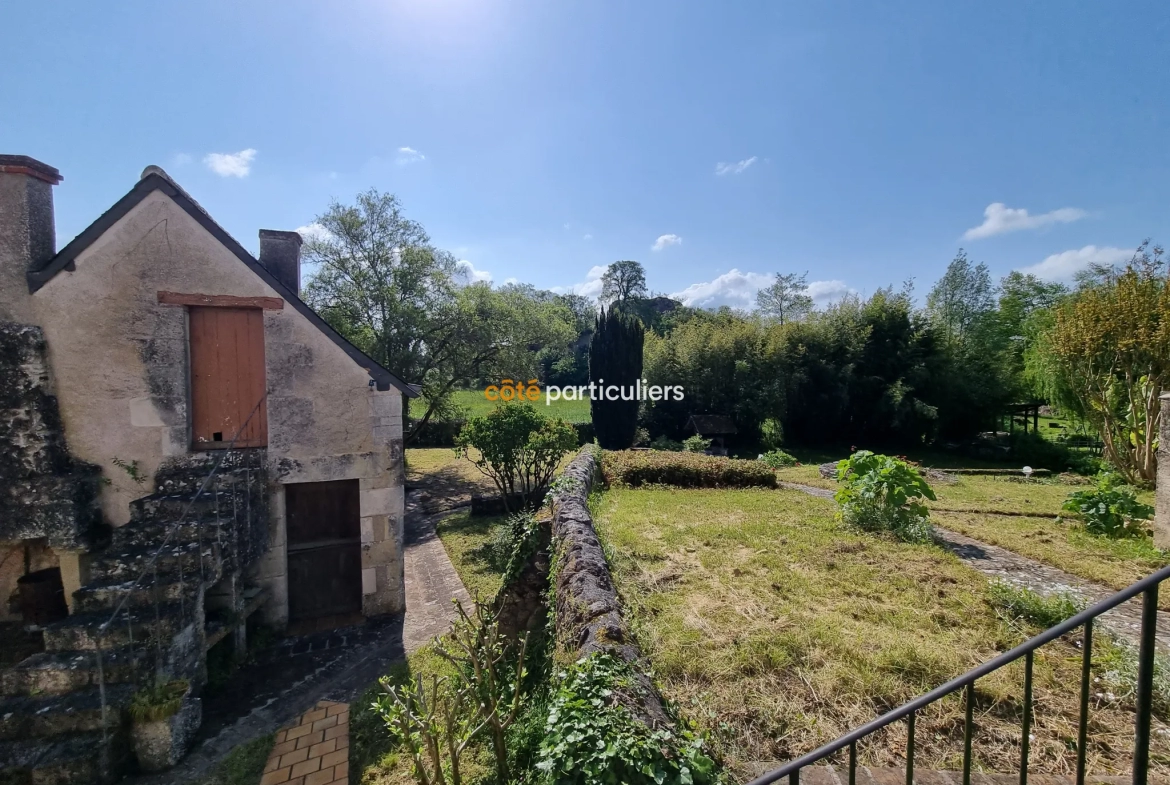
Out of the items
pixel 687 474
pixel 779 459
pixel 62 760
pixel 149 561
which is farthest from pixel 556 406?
pixel 62 760

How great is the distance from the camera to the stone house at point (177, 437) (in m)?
5.33

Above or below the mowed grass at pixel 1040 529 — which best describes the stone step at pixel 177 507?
above

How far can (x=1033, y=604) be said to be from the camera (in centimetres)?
461

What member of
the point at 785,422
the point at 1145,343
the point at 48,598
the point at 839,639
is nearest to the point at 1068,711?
the point at 839,639

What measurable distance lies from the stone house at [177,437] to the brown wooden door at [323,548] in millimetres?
22

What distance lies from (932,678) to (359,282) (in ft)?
54.2

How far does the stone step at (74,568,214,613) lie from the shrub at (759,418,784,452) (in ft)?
64.3

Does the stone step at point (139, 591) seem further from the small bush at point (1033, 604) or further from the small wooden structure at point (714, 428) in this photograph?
the small wooden structure at point (714, 428)

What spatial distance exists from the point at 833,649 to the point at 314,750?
4.68m

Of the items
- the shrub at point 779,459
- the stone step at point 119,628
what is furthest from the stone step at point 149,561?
the shrub at point 779,459

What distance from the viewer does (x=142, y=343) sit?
600 centimetres

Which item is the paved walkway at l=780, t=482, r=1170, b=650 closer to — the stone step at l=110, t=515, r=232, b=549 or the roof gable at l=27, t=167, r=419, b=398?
the roof gable at l=27, t=167, r=419, b=398

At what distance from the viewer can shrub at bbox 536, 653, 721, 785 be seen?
7.53 ft

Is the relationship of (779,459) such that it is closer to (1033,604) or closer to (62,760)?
(1033,604)
